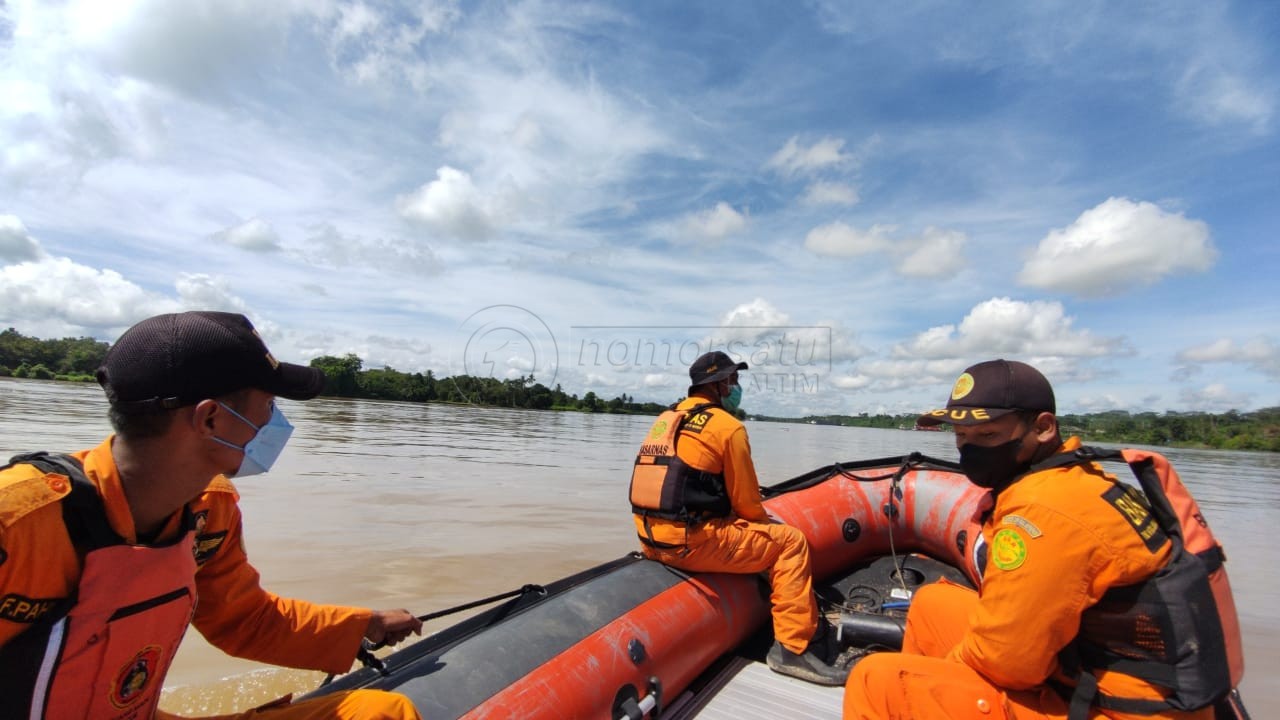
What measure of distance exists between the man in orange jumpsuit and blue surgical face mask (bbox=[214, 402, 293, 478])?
5.29 feet

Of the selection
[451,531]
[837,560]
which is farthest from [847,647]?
[451,531]

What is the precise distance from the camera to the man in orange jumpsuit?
1486mm

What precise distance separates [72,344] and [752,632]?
63213 millimetres

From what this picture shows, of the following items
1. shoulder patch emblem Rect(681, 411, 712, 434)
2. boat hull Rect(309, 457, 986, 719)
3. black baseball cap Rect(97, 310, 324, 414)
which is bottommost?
boat hull Rect(309, 457, 986, 719)

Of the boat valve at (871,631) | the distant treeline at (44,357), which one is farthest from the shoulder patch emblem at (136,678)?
the distant treeline at (44,357)

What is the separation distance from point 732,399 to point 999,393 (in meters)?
1.89

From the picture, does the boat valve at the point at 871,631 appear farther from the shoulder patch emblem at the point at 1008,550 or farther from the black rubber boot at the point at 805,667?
the shoulder patch emblem at the point at 1008,550

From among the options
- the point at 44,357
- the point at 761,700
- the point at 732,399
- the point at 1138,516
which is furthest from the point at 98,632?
the point at 44,357

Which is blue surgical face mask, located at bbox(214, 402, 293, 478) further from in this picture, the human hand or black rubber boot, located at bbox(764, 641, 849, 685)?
black rubber boot, located at bbox(764, 641, 849, 685)

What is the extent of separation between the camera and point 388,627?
182 centimetres

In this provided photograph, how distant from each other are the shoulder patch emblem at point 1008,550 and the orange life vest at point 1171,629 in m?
0.24

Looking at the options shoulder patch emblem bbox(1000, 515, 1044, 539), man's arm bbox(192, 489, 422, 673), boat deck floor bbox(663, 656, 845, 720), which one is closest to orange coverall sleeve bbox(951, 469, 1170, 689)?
shoulder patch emblem bbox(1000, 515, 1044, 539)

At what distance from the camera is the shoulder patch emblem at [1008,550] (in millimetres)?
1537

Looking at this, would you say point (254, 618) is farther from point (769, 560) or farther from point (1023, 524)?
point (769, 560)
